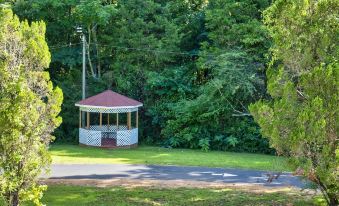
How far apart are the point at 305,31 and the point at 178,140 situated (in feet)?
49.1

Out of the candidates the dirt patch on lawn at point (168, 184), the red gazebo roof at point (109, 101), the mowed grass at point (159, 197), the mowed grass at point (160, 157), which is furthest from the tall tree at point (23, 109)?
the red gazebo roof at point (109, 101)

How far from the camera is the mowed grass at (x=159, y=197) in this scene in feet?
42.2

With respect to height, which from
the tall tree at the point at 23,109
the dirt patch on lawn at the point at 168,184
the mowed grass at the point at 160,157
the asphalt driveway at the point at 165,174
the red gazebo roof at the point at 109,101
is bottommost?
the mowed grass at the point at 160,157

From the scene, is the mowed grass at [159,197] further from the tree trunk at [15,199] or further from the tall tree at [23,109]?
the tall tree at [23,109]

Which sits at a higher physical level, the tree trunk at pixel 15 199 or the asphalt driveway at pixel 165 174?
the tree trunk at pixel 15 199

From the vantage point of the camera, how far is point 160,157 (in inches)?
824

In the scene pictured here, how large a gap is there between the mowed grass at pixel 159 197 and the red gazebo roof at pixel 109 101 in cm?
1073

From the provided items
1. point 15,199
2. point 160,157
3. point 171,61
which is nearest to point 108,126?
point 171,61

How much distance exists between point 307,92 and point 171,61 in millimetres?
17602

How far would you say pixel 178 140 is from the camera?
2561cm

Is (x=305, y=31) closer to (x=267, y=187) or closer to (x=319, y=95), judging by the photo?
(x=319, y=95)

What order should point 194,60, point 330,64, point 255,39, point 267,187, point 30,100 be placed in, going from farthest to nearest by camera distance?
point 194,60, point 255,39, point 267,187, point 330,64, point 30,100

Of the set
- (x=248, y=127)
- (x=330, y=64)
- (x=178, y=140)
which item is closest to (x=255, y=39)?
(x=248, y=127)

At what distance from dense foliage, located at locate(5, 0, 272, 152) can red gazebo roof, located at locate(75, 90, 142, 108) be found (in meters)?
1.66
